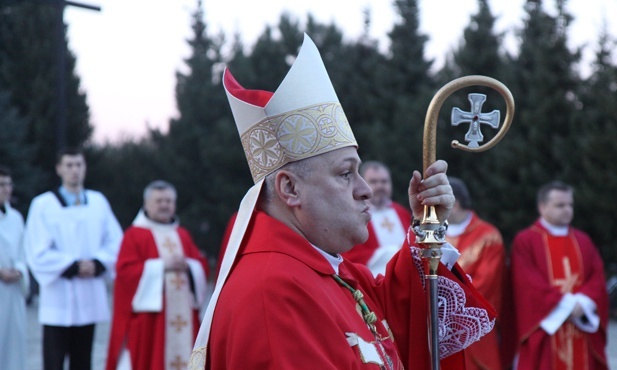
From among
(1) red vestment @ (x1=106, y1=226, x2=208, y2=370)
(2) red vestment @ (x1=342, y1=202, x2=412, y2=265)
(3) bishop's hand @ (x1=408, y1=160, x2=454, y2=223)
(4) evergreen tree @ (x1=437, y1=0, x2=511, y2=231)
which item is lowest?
(1) red vestment @ (x1=106, y1=226, x2=208, y2=370)

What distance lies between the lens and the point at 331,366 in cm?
243

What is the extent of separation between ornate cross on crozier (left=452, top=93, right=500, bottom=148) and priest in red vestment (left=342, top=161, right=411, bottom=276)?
434 centimetres

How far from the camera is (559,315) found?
759 cm

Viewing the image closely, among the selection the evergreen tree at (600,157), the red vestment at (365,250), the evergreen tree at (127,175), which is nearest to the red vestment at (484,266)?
the red vestment at (365,250)

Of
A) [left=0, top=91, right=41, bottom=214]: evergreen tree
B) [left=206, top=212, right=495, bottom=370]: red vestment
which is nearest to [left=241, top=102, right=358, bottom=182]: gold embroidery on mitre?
[left=206, top=212, right=495, bottom=370]: red vestment

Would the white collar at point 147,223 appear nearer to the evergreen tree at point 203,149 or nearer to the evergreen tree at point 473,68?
the evergreen tree at point 473,68

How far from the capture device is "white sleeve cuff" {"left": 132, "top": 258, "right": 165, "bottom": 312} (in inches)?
309

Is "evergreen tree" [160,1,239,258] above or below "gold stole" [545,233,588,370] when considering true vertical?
above

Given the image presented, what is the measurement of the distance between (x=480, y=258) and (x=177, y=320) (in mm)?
2748

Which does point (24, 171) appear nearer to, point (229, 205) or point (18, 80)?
point (18, 80)

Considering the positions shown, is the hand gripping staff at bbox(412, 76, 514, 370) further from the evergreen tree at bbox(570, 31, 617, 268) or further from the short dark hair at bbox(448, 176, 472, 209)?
the evergreen tree at bbox(570, 31, 617, 268)

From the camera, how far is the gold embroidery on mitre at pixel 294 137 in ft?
9.02

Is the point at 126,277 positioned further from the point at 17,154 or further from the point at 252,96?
the point at 17,154

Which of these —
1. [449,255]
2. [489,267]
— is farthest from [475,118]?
[489,267]
